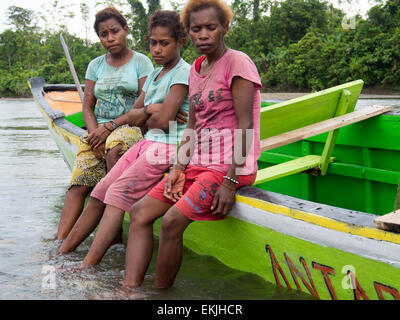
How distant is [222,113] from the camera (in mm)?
2293

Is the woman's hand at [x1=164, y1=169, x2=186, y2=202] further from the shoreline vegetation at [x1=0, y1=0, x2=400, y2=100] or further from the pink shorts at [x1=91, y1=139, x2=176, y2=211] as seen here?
the shoreline vegetation at [x1=0, y1=0, x2=400, y2=100]

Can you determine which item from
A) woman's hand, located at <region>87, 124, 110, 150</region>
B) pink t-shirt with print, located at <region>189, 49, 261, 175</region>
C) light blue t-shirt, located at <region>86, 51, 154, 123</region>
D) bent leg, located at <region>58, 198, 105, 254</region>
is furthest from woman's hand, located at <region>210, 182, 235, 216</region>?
light blue t-shirt, located at <region>86, 51, 154, 123</region>

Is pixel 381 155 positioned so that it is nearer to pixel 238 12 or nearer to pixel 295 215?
pixel 295 215

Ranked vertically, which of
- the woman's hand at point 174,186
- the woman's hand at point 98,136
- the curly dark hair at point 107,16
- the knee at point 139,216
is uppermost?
the curly dark hair at point 107,16

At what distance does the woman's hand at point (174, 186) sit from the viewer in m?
2.33

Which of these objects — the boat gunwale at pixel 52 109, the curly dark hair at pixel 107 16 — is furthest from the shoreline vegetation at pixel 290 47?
the curly dark hair at pixel 107 16

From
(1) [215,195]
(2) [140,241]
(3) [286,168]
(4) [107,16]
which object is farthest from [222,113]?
(4) [107,16]

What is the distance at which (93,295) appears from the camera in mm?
2504

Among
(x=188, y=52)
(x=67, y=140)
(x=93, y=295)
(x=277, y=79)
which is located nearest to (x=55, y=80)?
(x=188, y=52)

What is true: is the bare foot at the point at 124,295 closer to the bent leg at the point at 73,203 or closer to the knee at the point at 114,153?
the knee at the point at 114,153

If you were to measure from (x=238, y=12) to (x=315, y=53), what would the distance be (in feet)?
31.9

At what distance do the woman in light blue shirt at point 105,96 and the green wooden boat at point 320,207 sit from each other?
612mm

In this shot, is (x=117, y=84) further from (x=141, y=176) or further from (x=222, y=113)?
(x=222, y=113)

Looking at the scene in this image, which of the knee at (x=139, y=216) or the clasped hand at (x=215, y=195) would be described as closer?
the clasped hand at (x=215, y=195)
